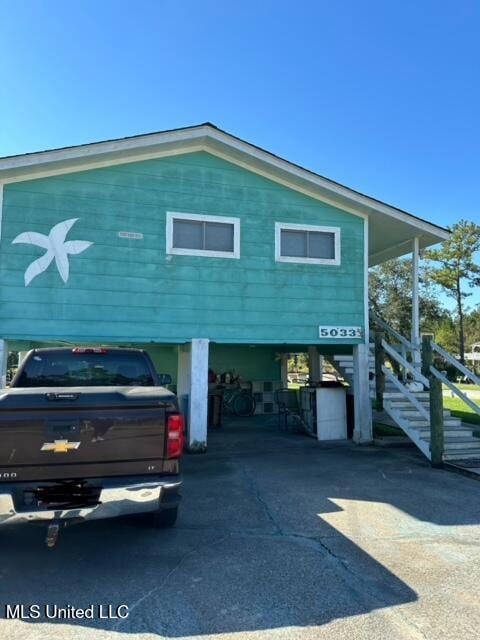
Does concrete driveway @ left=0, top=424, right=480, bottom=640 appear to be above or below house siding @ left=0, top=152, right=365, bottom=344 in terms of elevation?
below

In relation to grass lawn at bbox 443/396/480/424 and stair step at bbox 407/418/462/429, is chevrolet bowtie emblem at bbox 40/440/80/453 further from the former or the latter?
grass lawn at bbox 443/396/480/424

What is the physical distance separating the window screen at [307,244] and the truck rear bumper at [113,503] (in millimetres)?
6745

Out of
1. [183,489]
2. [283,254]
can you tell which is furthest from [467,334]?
[183,489]

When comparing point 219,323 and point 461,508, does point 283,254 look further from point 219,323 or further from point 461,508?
point 461,508

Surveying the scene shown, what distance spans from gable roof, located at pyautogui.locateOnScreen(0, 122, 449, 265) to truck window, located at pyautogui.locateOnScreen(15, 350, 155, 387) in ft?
15.6

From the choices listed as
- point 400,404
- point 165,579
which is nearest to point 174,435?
point 165,579

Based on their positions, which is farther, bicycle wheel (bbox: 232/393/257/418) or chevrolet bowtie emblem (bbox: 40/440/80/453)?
bicycle wheel (bbox: 232/393/257/418)

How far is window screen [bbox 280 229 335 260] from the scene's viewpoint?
9719 mm

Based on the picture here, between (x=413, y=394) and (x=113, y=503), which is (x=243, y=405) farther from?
(x=113, y=503)

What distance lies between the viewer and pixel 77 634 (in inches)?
112

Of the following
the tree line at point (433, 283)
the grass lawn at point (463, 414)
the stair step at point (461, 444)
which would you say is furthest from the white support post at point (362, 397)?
the tree line at point (433, 283)

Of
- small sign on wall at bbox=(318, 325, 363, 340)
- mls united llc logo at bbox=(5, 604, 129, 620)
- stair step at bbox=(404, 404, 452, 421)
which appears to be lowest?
mls united llc logo at bbox=(5, 604, 129, 620)

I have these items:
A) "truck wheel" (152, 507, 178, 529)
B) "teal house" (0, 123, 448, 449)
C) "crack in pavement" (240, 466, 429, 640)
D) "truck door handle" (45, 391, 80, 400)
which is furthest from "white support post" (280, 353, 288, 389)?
"truck door handle" (45, 391, 80, 400)

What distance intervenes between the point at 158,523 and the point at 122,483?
49.9 inches
